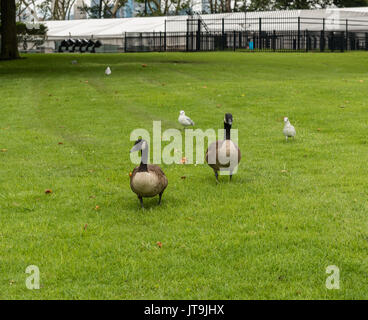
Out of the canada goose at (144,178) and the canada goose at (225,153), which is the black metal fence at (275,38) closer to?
the canada goose at (225,153)

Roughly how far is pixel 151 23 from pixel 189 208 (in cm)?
4496

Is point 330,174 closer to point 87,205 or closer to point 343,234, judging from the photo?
point 343,234

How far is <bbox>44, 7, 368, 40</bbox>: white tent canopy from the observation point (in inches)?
1668

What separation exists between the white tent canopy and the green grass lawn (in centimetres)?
2923

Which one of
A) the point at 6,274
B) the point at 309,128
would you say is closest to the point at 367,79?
the point at 309,128

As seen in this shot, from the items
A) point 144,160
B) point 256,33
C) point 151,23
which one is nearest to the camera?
point 144,160

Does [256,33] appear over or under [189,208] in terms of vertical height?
over

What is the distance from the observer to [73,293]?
461cm

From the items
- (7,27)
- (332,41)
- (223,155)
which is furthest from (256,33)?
(223,155)

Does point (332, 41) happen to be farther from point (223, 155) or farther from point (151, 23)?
point (223, 155)

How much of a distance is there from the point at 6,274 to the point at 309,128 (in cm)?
884

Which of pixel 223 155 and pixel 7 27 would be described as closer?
pixel 223 155

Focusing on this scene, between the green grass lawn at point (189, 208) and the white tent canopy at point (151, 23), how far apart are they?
29.2 metres

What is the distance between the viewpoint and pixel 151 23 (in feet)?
163
